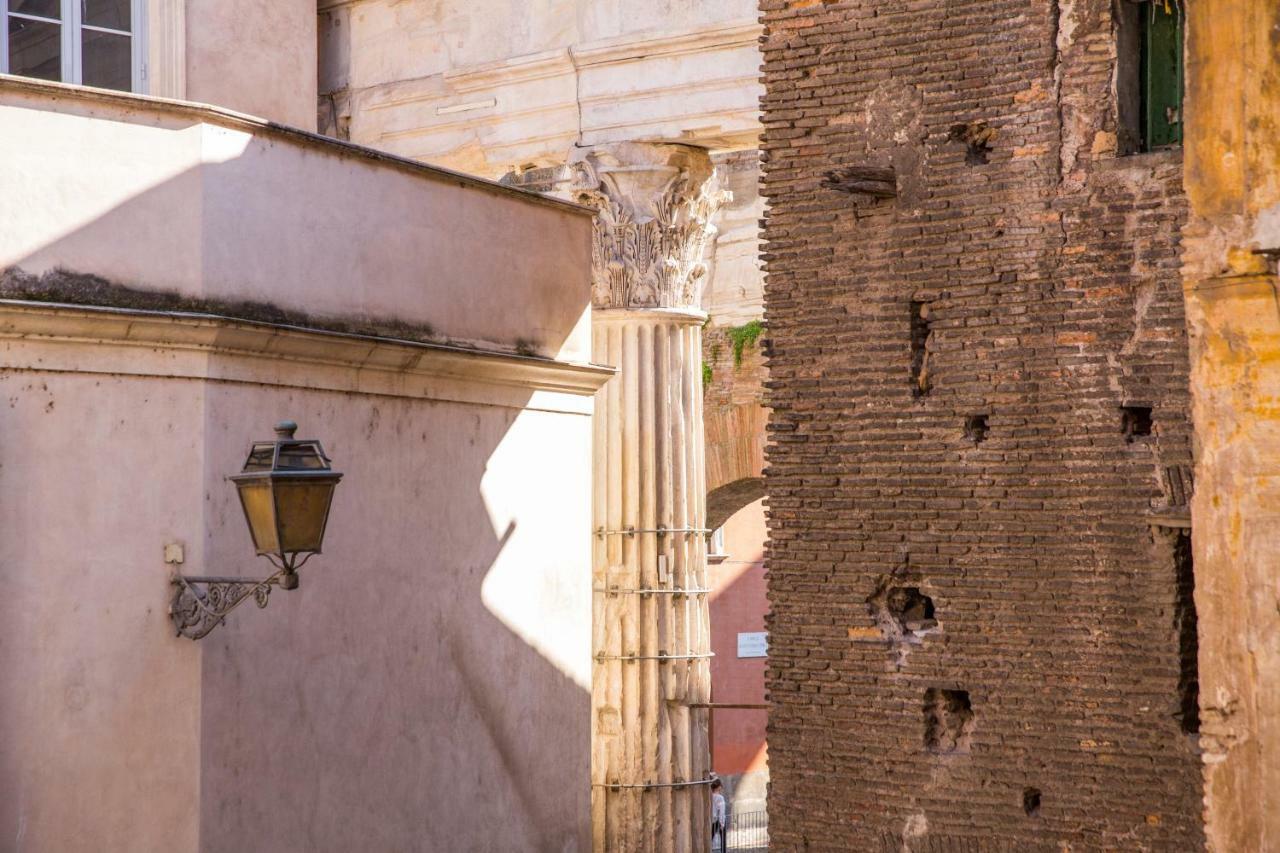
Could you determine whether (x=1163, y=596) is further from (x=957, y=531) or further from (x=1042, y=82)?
(x=1042, y=82)

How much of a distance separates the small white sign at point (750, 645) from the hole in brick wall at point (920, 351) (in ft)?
45.7

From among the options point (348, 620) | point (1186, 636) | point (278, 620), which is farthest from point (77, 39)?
point (1186, 636)

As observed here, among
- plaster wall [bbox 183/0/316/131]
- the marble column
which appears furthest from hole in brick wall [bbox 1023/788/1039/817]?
plaster wall [bbox 183/0/316/131]

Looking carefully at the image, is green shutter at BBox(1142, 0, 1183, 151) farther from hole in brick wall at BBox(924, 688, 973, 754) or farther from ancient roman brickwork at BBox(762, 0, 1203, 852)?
hole in brick wall at BBox(924, 688, 973, 754)

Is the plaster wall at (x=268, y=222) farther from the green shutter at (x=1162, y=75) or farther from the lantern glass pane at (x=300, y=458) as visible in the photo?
the green shutter at (x=1162, y=75)

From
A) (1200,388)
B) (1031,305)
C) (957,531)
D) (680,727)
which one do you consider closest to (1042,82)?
(1031,305)

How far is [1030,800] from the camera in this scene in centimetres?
964

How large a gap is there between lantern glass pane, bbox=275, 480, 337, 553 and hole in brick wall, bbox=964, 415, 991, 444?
3407 millimetres

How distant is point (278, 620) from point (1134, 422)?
394 cm

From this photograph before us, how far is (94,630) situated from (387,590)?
1668mm

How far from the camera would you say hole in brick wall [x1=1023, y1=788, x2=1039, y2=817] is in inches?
378

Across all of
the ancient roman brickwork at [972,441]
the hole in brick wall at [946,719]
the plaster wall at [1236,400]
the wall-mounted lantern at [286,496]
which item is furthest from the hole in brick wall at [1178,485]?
the wall-mounted lantern at [286,496]

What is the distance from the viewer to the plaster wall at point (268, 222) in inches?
336

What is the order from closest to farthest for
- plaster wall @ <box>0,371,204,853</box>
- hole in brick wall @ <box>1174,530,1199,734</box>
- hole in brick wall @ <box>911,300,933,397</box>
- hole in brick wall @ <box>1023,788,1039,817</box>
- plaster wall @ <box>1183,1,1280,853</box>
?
plaster wall @ <box>1183,1,1280,853</box> → plaster wall @ <box>0,371,204,853</box> → hole in brick wall @ <box>1174,530,1199,734</box> → hole in brick wall @ <box>1023,788,1039,817</box> → hole in brick wall @ <box>911,300,933,397</box>
